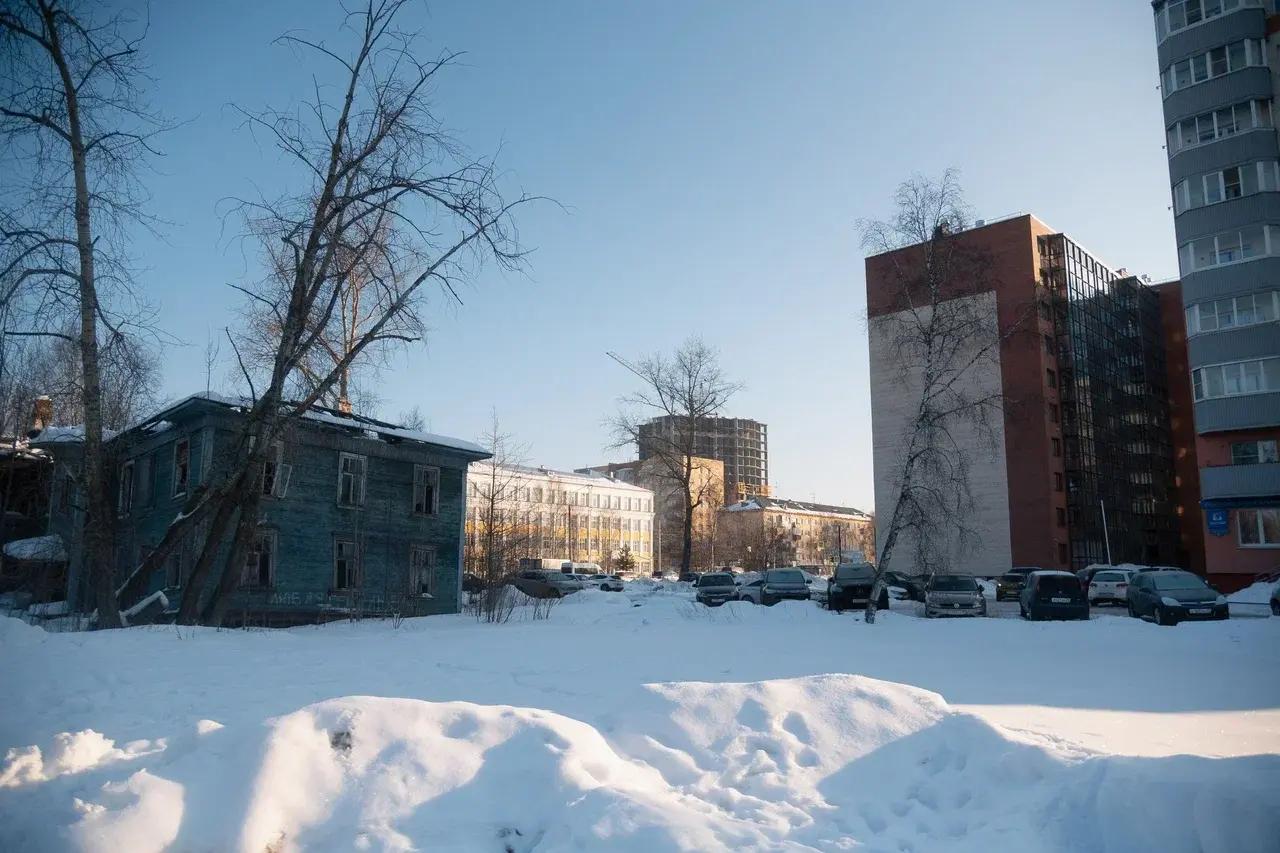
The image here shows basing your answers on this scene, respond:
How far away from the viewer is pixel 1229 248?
35562 mm

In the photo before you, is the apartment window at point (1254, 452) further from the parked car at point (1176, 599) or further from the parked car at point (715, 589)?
the parked car at point (715, 589)

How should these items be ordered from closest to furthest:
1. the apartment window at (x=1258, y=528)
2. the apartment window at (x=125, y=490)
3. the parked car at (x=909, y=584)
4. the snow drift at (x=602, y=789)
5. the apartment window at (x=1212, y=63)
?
the snow drift at (x=602, y=789) < the apartment window at (x=125, y=490) < the apartment window at (x=1258, y=528) < the apartment window at (x=1212, y=63) < the parked car at (x=909, y=584)

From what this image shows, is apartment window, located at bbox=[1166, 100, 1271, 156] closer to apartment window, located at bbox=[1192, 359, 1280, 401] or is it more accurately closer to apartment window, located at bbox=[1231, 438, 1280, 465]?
apartment window, located at bbox=[1192, 359, 1280, 401]

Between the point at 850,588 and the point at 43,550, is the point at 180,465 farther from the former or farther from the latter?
the point at 850,588

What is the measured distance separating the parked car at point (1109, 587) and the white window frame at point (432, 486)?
26.0m

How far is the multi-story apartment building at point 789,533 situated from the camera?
97062 mm

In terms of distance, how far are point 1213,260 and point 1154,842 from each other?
1503 inches

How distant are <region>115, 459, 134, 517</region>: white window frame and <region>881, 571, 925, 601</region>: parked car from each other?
28.0 metres

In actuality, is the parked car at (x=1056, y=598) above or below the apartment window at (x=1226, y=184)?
below

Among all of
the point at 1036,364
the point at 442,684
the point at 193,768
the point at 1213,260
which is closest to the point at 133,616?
the point at 442,684

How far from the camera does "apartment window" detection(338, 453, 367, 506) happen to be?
89.4 feet

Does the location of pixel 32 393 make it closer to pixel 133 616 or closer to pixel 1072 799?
pixel 133 616

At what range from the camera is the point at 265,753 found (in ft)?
17.5

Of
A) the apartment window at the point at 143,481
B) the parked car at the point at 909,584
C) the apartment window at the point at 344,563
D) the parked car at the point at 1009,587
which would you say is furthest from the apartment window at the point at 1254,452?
the apartment window at the point at 143,481
